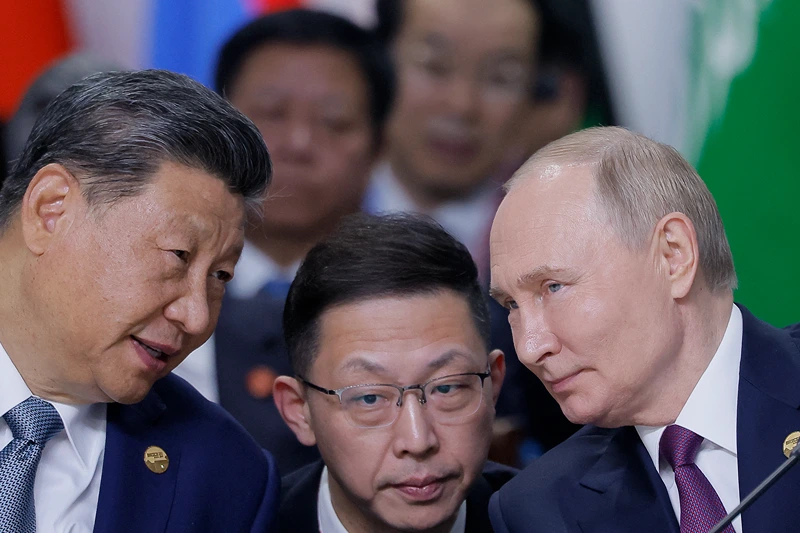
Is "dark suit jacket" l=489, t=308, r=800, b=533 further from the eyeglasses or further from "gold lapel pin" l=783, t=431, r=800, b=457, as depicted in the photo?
the eyeglasses

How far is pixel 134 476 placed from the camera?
2.19 m

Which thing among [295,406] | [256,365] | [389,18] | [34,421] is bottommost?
[256,365]

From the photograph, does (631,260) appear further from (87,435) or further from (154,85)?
(87,435)

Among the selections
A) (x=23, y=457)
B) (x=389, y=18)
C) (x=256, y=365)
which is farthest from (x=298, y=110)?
(x=23, y=457)

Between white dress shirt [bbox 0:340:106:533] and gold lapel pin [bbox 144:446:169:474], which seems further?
gold lapel pin [bbox 144:446:169:474]

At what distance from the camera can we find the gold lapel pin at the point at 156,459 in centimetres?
222

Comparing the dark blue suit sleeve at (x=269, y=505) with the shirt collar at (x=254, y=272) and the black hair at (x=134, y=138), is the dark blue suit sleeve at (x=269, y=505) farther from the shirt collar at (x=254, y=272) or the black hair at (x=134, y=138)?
the shirt collar at (x=254, y=272)

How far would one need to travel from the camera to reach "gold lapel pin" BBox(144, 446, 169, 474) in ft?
7.29

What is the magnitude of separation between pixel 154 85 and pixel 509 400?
5.35ft

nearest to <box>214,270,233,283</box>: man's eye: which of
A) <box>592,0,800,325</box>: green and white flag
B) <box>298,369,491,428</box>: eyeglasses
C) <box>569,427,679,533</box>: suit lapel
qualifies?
<box>298,369,491,428</box>: eyeglasses

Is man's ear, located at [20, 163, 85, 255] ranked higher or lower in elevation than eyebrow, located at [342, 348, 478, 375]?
higher

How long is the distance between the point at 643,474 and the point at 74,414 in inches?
47.7

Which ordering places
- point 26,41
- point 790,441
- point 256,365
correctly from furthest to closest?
point 26,41, point 256,365, point 790,441

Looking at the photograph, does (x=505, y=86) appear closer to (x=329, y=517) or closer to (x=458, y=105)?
(x=458, y=105)
